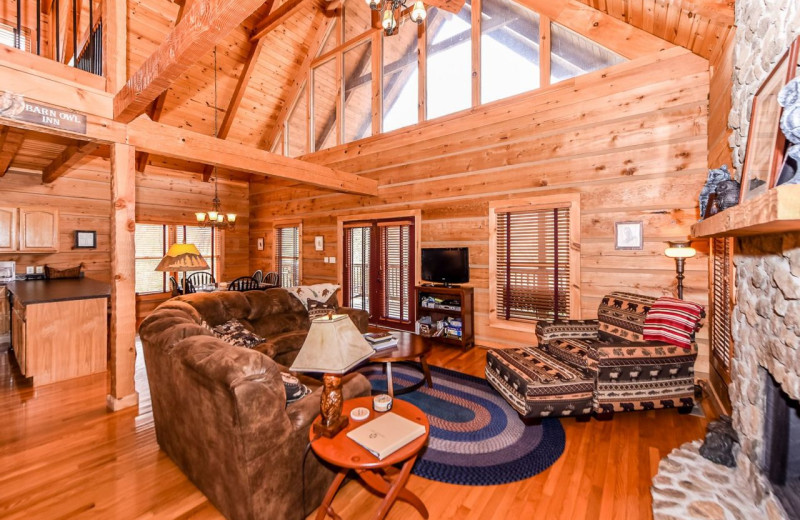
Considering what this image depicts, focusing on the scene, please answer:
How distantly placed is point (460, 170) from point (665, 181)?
2.47 meters

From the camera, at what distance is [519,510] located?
190cm

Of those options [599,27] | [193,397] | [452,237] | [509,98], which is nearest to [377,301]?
[452,237]

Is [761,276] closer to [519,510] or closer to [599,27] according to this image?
[519,510]

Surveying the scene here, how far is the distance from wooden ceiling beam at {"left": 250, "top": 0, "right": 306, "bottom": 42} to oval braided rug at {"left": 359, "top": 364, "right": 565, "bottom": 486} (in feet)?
19.0

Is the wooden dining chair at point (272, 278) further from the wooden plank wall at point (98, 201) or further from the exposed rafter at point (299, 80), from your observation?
the exposed rafter at point (299, 80)

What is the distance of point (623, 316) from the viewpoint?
10.8 feet

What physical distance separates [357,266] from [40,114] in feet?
14.6

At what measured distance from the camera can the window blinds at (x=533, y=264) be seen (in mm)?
4223

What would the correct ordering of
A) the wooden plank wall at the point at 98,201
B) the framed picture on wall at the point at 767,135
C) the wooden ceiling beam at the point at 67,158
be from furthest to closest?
the wooden plank wall at the point at 98,201 → the wooden ceiling beam at the point at 67,158 → the framed picture on wall at the point at 767,135

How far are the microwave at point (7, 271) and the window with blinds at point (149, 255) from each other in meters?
1.68

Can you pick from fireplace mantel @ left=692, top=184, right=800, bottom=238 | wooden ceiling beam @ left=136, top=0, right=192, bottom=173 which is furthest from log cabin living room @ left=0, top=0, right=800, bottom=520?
wooden ceiling beam @ left=136, top=0, right=192, bottom=173

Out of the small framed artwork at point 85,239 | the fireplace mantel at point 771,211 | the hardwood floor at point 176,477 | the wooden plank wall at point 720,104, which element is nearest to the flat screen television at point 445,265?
the hardwood floor at point 176,477

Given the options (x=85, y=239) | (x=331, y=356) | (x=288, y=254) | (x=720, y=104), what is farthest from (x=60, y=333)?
(x=720, y=104)

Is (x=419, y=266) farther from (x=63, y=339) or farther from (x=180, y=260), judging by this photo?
(x=63, y=339)
